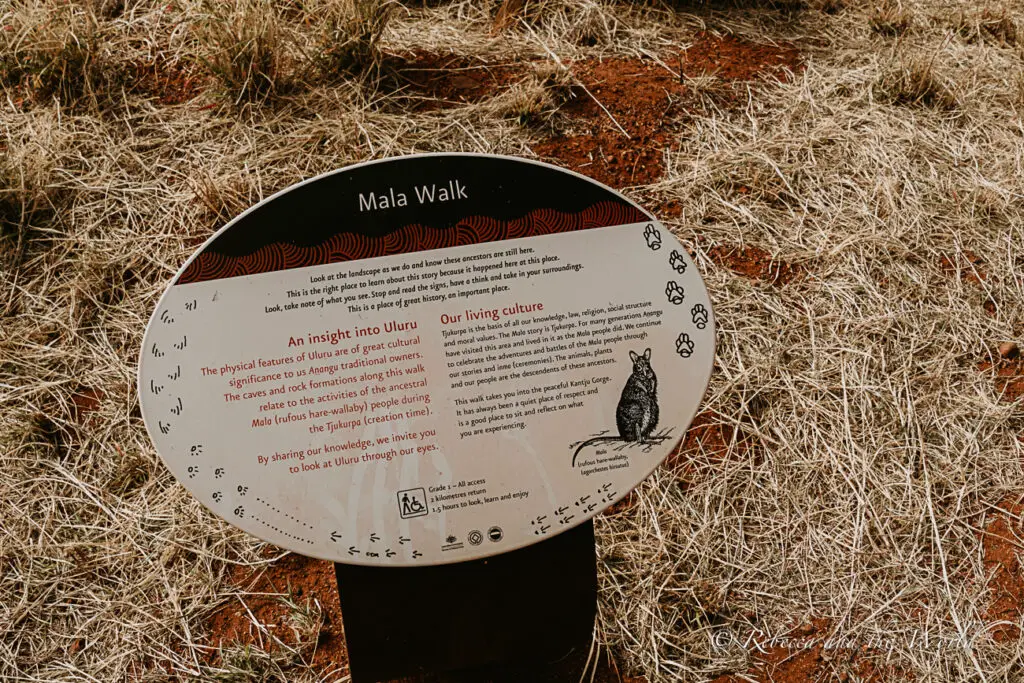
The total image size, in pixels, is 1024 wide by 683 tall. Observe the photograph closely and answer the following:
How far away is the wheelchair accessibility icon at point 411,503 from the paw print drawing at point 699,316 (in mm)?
567

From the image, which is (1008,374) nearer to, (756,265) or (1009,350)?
(1009,350)

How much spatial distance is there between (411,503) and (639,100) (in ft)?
6.34

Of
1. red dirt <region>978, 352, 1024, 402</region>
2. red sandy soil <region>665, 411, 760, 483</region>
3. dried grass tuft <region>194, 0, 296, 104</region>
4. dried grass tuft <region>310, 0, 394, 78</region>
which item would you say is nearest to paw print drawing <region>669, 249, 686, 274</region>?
red sandy soil <region>665, 411, 760, 483</region>

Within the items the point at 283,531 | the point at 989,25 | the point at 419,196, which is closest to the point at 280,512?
the point at 283,531

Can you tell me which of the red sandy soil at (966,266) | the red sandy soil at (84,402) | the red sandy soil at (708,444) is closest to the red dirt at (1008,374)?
the red sandy soil at (966,266)

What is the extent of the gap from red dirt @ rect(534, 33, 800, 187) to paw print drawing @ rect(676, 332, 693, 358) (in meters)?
1.28

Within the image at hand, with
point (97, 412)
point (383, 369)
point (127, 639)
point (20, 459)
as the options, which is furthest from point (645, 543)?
point (20, 459)

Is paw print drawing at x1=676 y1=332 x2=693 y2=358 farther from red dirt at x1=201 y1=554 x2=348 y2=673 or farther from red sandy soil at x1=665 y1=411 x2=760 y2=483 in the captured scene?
red dirt at x1=201 y1=554 x2=348 y2=673

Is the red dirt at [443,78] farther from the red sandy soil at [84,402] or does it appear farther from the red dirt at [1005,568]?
the red dirt at [1005,568]

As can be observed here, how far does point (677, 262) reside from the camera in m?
1.39

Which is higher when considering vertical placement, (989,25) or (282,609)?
(989,25)

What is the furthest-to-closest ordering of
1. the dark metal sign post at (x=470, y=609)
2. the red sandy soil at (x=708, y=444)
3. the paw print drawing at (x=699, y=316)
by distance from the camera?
the red sandy soil at (x=708, y=444)
the dark metal sign post at (x=470, y=609)
the paw print drawing at (x=699, y=316)

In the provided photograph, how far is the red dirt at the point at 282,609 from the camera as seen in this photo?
1849mm

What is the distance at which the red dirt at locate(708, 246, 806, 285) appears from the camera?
2377 mm
